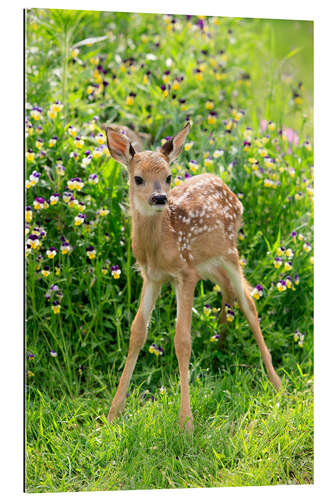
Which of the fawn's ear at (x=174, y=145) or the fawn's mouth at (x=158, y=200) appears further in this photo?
the fawn's ear at (x=174, y=145)

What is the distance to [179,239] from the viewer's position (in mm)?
3930

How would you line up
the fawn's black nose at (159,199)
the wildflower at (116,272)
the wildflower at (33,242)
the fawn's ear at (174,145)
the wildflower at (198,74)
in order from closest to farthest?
the fawn's black nose at (159,199) → the fawn's ear at (174,145) → the wildflower at (33,242) → the wildflower at (116,272) → the wildflower at (198,74)

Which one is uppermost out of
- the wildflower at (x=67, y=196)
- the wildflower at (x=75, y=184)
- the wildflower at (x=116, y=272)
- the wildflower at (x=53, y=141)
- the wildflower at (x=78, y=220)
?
the wildflower at (x=53, y=141)

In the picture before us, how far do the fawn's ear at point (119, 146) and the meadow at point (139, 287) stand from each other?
0.55m

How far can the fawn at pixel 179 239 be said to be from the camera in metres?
3.71

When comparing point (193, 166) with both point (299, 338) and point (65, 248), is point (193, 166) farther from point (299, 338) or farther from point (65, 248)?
point (299, 338)

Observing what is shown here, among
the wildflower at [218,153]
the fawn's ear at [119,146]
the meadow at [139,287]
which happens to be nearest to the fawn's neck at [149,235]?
the fawn's ear at [119,146]

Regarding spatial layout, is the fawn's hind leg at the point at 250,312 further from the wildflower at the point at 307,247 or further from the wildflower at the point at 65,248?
the wildflower at the point at 65,248

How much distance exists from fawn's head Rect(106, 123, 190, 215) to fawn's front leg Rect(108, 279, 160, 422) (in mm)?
458

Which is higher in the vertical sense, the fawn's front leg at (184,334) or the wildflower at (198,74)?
the wildflower at (198,74)

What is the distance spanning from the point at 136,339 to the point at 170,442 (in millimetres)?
540

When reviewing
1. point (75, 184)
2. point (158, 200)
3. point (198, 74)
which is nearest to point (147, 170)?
point (158, 200)

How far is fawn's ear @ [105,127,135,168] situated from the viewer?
3734 mm

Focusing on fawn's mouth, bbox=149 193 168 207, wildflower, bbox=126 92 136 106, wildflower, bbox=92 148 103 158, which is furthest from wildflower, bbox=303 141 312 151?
fawn's mouth, bbox=149 193 168 207
